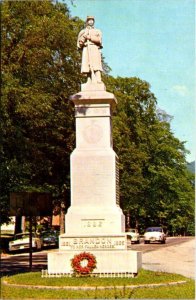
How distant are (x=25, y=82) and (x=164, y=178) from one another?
35.5m

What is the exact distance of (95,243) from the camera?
682 inches

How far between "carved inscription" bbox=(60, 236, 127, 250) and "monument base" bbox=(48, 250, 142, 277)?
0.19 metres

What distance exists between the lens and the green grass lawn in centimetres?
1296

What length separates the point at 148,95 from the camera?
5416cm

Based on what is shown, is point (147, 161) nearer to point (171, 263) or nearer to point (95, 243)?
point (171, 263)

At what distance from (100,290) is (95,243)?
11.4 feet

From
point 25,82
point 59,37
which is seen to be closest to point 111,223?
point 25,82

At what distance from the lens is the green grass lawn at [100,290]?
13.0 metres

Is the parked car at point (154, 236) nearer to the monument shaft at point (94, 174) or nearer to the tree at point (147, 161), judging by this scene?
the tree at point (147, 161)

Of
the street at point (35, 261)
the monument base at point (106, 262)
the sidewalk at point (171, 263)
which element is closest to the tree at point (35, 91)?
the street at point (35, 261)

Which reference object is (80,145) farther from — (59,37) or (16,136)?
(59,37)

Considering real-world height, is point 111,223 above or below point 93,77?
below

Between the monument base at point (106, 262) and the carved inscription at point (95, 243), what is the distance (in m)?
0.19

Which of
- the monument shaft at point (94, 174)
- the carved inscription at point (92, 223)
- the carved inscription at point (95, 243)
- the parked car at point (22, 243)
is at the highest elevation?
the monument shaft at point (94, 174)
